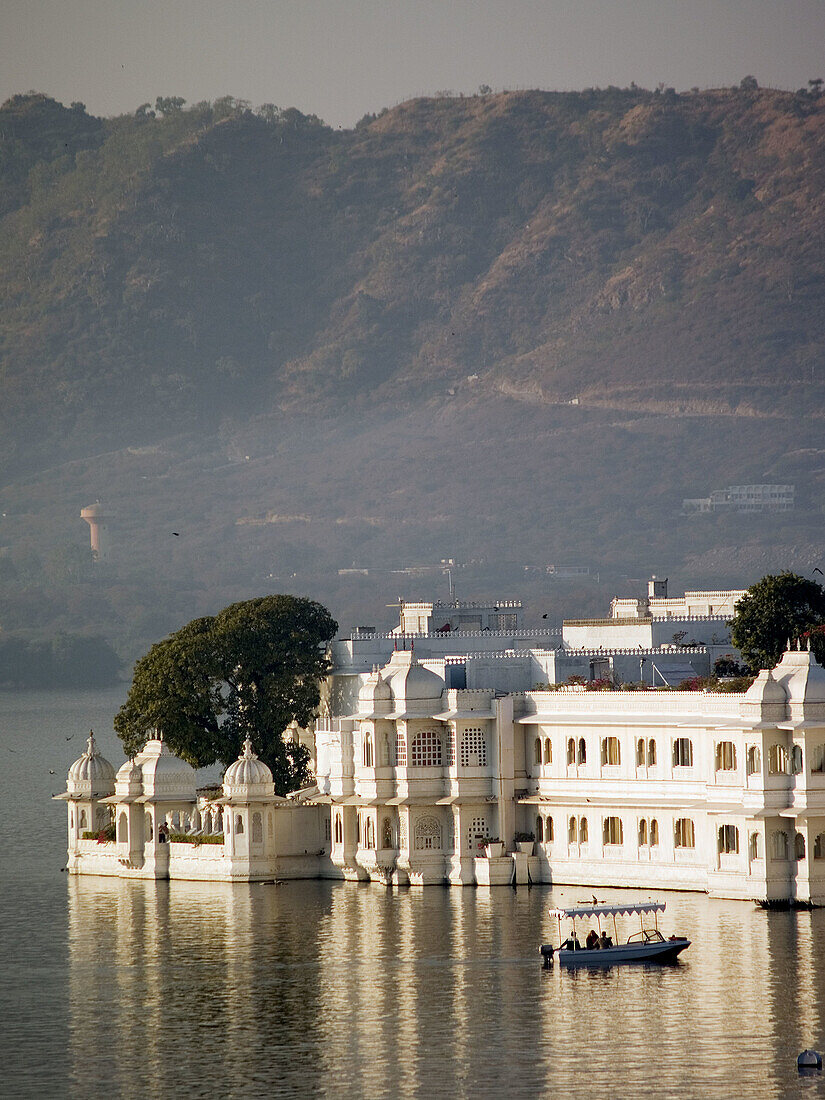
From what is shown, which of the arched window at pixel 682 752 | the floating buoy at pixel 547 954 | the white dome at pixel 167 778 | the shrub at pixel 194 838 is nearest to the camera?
the floating buoy at pixel 547 954

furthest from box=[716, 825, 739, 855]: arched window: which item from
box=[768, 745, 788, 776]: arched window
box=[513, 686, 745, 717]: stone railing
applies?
box=[513, 686, 745, 717]: stone railing

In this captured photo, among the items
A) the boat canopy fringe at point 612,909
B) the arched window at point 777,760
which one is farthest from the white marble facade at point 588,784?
the boat canopy fringe at point 612,909

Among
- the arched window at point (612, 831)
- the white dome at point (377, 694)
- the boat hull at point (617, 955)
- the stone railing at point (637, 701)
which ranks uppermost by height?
the white dome at point (377, 694)

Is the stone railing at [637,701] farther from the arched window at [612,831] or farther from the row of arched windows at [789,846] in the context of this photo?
the row of arched windows at [789,846]

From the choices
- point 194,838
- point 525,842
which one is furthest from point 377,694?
point 194,838

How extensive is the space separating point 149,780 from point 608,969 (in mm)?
30546

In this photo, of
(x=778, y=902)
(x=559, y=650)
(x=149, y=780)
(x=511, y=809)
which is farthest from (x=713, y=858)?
(x=149, y=780)

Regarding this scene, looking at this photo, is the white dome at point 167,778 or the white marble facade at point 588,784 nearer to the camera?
the white marble facade at point 588,784

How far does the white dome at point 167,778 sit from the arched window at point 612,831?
1830cm

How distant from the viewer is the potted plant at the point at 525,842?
9169cm

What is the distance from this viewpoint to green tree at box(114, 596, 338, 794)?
346ft

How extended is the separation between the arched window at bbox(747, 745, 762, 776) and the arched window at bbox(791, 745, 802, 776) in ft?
3.39

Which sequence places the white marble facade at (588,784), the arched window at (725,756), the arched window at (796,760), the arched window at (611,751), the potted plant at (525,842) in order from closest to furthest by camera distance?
1. the arched window at (796,760)
2. the white marble facade at (588,784)
3. the arched window at (725,756)
4. the arched window at (611,751)
5. the potted plant at (525,842)

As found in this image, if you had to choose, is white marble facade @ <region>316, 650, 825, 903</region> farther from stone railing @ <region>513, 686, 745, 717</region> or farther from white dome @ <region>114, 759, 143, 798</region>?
white dome @ <region>114, 759, 143, 798</region>
